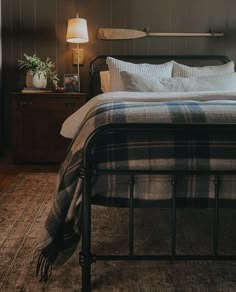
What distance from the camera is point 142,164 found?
5.26 ft

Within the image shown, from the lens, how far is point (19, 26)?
14.4ft

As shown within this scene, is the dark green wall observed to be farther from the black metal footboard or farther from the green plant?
the black metal footboard

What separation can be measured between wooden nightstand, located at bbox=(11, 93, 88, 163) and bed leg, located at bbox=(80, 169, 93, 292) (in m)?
2.54

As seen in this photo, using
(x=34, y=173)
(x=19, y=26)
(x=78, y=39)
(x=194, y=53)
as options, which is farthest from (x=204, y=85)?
(x=19, y=26)

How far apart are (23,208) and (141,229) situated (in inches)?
31.4

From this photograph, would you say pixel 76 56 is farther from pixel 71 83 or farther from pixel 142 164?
pixel 142 164

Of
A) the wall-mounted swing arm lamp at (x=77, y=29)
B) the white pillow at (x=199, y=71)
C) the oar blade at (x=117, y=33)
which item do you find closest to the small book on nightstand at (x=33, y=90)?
the wall-mounted swing arm lamp at (x=77, y=29)

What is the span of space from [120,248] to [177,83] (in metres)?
1.83

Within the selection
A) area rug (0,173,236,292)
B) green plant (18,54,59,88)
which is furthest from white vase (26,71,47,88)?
area rug (0,173,236,292)

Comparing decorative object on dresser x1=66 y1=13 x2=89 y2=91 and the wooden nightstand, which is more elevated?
decorative object on dresser x1=66 y1=13 x2=89 y2=91

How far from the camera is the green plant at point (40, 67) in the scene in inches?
163

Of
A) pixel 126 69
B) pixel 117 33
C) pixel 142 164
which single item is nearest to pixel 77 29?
pixel 117 33

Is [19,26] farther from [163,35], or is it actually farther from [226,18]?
[226,18]

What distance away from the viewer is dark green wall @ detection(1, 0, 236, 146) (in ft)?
14.3
